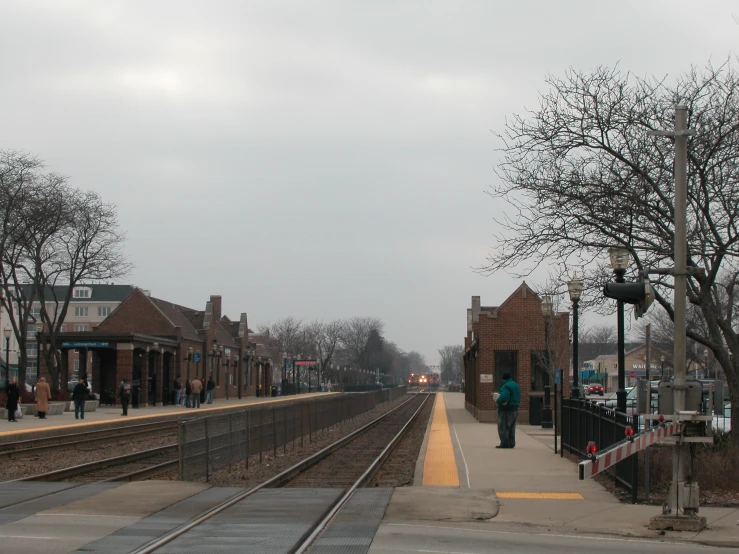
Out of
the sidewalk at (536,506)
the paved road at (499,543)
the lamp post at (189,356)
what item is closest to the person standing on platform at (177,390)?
the lamp post at (189,356)

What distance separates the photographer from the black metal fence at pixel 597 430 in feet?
42.3

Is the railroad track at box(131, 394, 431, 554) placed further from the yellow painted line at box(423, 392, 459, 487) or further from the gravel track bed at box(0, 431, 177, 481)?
the gravel track bed at box(0, 431, 177, 481)

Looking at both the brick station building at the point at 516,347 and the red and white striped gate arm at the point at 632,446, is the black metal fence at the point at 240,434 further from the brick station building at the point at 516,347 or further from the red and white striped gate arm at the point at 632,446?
the brick station building at the point at 516,347

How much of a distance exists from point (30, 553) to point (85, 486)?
553 centimetres

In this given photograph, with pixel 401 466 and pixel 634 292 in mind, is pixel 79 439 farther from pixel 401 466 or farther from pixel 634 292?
pixel 634 292

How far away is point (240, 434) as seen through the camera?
1748 cm

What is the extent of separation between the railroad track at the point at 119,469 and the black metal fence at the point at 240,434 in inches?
63.0

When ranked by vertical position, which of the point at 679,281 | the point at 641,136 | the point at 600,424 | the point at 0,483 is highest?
the point at 641,136

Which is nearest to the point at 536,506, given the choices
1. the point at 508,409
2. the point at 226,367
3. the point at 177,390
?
the point at 508,409

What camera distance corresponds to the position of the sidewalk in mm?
10688

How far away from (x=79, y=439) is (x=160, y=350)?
2811 cm

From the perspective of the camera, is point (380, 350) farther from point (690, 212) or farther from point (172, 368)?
point (690, 212)

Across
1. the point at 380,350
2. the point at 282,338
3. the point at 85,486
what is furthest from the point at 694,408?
the point at 380,350

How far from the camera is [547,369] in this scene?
3438cm
